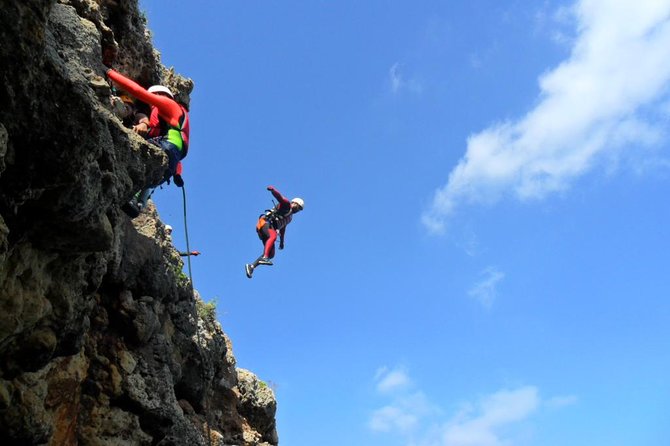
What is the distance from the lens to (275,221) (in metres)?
19.2

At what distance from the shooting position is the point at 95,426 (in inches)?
299

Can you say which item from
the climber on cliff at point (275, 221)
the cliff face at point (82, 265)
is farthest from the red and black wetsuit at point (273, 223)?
the cliff face at point (82, 265)

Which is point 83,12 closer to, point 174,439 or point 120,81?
point 120,81

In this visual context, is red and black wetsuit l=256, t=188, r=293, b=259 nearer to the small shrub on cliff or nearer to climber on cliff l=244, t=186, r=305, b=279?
climber on cliff l=244, t=186, r=305, b=279

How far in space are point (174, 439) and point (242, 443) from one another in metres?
4.49

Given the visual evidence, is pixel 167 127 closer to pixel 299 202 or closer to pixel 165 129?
pixel 165 129

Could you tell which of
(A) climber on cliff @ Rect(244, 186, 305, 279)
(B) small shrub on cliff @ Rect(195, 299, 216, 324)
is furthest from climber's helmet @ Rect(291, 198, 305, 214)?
(B) small shrub on cliff @ Rect(195, 299, 216, 324)

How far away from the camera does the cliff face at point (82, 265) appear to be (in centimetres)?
489

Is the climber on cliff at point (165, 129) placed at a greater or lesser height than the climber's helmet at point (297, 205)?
lesser

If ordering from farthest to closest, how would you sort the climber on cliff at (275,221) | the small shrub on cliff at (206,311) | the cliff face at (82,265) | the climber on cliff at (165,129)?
the climber on cliff at (275,221) < the small shrub on cliff at (206,311) < the climber on cliff at (165,129) < the cliff face at (82,265)

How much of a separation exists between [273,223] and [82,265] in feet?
41.1

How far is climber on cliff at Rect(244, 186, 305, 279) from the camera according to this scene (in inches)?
736

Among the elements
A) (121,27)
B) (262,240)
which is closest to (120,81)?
(121,27)

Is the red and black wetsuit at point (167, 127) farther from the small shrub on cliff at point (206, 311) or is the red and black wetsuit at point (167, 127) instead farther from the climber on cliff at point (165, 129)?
the small shrub on cliff at point (206, 311)
